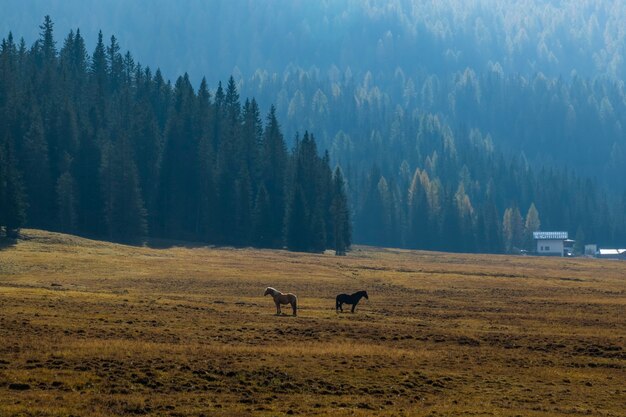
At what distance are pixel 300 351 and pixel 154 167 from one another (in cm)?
11959

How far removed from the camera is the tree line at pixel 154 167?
136 metres

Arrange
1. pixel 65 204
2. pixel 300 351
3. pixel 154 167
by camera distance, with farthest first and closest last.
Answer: pixel 154 167 → pixel 65 204 → pixel 300 351

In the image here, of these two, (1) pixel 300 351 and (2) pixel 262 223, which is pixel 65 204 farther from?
(1) pixel 300 351

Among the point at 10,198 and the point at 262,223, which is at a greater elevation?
the point at 262,223

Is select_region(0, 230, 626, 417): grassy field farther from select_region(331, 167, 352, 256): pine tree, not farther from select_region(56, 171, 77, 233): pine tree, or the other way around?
select_region(331, 167, 352, 256): pine tree


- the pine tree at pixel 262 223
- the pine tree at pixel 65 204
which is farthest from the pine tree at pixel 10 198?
the pine tree at pixel 262 223

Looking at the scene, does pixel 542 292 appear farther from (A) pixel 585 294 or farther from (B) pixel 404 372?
(B) pixel 404 372

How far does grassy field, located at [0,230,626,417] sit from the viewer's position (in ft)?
103

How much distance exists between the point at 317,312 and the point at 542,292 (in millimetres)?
29462

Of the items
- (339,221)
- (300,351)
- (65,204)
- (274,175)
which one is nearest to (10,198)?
(65,204)

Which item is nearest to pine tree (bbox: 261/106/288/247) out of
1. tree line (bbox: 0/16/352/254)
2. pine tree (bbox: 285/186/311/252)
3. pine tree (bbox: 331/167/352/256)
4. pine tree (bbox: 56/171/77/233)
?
tree line (bbox: 0/16/352/254)

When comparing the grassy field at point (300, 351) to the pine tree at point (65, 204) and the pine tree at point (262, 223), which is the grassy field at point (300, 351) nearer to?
the pine tree at point (65, 204)

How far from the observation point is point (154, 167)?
156250 millimetres

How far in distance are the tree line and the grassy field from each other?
5949 centimetres
